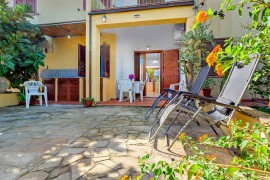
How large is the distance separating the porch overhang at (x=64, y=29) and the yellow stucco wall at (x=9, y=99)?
302 centimetres

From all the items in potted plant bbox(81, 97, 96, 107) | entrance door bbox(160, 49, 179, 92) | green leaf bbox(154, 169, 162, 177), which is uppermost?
entrance door bbox(160, 49, 179, 92)

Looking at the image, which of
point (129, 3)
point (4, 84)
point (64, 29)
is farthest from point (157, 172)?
point (64, 29)

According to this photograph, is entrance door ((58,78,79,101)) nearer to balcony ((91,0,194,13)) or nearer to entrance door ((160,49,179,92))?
balcony ((91,0,194,13))

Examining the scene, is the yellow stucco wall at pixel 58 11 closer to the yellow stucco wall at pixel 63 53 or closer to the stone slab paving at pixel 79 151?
the yellow stucco wall at pixel 63 53

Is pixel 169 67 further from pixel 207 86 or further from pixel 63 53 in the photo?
pixel 63 53

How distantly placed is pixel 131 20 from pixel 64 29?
3.70 metres

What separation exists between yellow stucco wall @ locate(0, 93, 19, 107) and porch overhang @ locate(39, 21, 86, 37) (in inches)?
119

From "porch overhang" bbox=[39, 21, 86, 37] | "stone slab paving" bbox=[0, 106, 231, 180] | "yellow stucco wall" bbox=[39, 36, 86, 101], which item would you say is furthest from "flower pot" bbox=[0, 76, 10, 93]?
"stone slab paving" bbox=[0, 106, 231, 180]

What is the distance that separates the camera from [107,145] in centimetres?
213

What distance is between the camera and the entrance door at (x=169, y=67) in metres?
7.94

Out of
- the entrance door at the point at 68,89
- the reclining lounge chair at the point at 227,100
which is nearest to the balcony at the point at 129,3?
the entrance door at the point at 68,89

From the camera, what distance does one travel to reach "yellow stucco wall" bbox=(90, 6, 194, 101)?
17.5 ft

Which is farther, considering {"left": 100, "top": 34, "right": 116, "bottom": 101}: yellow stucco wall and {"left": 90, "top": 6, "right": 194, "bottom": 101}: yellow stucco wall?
{"left": 100, "top": 34, "right": 116, "bottom": 101}: yellow stucco wall

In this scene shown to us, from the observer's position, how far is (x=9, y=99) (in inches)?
248
